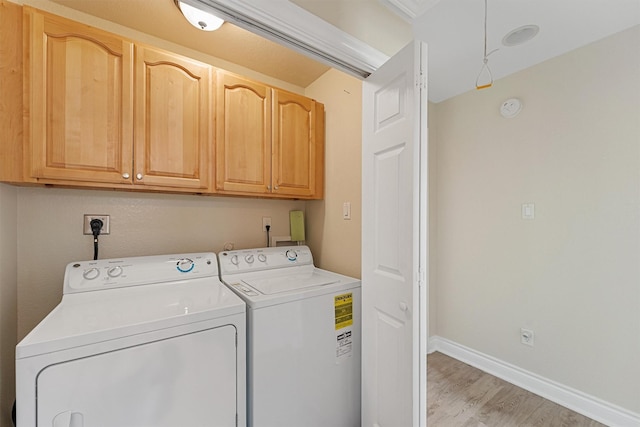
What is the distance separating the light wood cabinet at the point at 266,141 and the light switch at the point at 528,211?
162 centimetres

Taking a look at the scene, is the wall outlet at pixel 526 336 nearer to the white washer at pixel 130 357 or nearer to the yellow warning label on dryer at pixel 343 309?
the yellow warning label on dryer at pixel 343 309

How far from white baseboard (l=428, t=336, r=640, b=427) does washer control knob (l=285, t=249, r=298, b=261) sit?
1722 mm

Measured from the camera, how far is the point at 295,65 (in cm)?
191

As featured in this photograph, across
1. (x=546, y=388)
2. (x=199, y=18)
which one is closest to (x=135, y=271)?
(x=199, y=18)

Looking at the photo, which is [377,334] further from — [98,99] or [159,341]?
[98,99]

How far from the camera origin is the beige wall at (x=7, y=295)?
108cm

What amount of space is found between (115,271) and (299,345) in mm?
1032

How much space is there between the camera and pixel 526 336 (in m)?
2.00

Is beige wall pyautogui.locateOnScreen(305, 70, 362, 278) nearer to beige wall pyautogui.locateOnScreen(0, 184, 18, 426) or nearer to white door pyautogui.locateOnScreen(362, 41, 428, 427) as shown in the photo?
white door pyautogui.locateOnScreen(362, 41, 428, 427)

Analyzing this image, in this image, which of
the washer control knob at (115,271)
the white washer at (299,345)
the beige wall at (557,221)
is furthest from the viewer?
the beige wall at (557,221)

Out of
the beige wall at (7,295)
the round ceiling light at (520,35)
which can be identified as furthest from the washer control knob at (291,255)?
the round ceiling light at (520,35)

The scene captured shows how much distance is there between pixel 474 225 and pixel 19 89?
3049 mm

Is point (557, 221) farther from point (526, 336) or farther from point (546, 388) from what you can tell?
point (546, 388)

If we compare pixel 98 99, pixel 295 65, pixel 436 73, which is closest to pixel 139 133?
pixel 98 99
